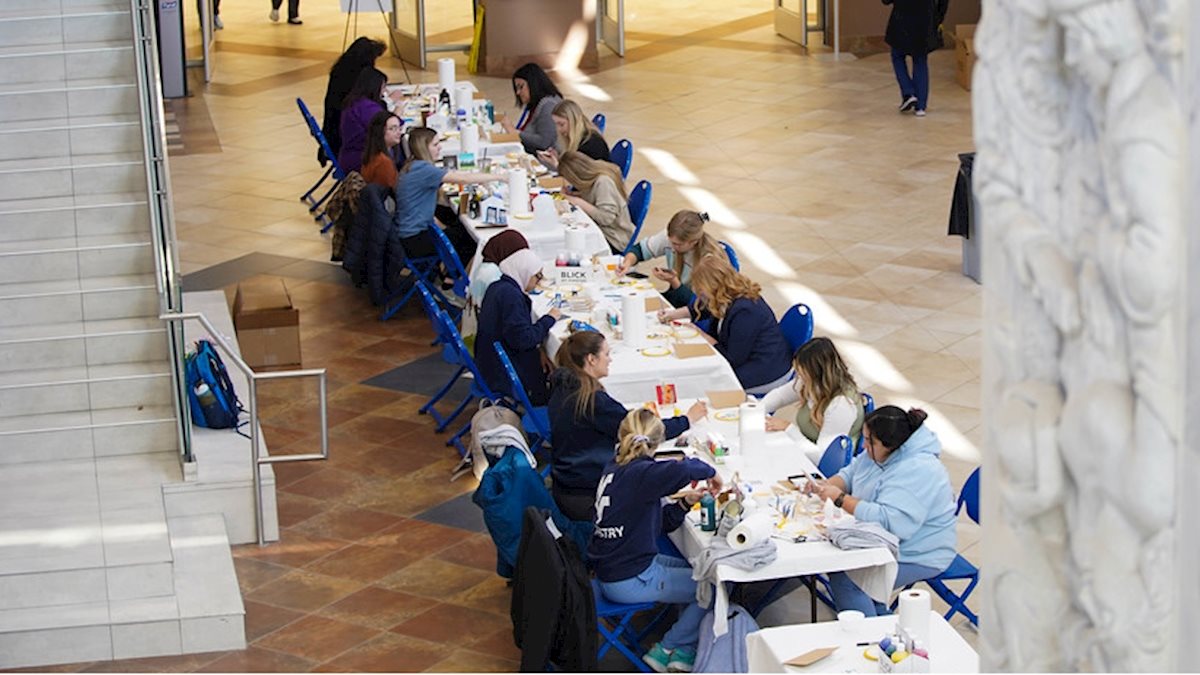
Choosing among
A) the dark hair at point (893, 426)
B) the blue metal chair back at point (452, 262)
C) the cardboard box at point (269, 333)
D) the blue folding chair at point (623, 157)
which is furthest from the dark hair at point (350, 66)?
the dark hair at point (893, 426)

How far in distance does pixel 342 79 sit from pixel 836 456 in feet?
25.0

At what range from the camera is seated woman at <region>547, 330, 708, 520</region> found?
736cm

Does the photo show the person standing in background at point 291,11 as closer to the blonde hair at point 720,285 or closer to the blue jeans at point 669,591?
the blonde hair at point 720,285

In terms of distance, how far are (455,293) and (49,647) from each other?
4111mm

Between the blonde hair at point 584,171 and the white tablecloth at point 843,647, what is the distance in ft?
17.7

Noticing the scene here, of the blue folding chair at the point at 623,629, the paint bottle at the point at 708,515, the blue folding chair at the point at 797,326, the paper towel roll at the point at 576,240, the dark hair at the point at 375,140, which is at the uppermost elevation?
the dark hair at the point at 375,140

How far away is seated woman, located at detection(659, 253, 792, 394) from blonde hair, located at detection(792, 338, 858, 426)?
3.18 feet

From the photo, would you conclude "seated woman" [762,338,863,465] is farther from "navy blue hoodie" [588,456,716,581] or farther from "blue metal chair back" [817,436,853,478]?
"navy blue hoodie" [588,456,716,581]

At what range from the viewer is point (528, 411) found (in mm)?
8250

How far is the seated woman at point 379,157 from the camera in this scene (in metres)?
11.4

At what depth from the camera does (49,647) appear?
23.7 ft

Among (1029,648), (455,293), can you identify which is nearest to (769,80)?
(455,293)

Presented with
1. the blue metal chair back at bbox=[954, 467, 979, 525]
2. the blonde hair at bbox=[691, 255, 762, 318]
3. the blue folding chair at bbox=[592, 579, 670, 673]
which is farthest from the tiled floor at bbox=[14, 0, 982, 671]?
the blonde hair at bbox=[691, 255, 762, 318]

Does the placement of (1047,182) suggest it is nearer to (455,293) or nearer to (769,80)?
(455,293)
